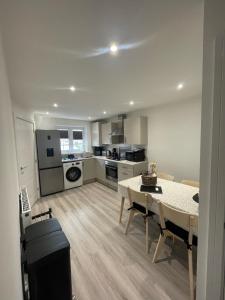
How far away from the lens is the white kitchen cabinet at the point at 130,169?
3.66 metres

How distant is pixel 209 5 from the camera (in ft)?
2.85

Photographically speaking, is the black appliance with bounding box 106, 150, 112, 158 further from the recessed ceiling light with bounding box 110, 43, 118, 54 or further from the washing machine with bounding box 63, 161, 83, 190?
the recessed ceiling light with bounding box 110, 43, 118, 54

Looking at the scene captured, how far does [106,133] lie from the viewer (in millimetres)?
4906

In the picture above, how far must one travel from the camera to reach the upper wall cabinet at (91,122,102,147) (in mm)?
5208

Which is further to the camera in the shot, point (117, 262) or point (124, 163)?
point (124, 163)

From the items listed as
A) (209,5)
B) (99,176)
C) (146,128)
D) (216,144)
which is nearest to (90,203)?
(99,176)

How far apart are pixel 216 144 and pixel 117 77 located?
1.42m

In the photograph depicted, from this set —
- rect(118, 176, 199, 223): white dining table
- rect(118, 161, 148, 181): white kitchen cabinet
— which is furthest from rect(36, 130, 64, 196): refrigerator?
rect(118, 176, 199, 223): white dining table

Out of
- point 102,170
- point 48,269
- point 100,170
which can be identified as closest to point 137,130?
point 102,170

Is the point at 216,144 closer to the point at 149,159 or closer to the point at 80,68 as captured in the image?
Result: the point at 80,68

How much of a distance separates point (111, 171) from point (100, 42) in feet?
11.6

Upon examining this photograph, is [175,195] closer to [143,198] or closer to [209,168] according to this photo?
[143,198]

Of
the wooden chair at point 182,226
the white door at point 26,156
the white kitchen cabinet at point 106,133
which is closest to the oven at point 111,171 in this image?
the white kitchen cabinet at point 106,133

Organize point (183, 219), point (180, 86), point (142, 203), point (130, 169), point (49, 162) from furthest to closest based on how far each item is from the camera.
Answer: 1. point (49, 162)
2. point (130, 169)
3. point (180, 86)
4. point (142, 203)
5. point (183, 219)
